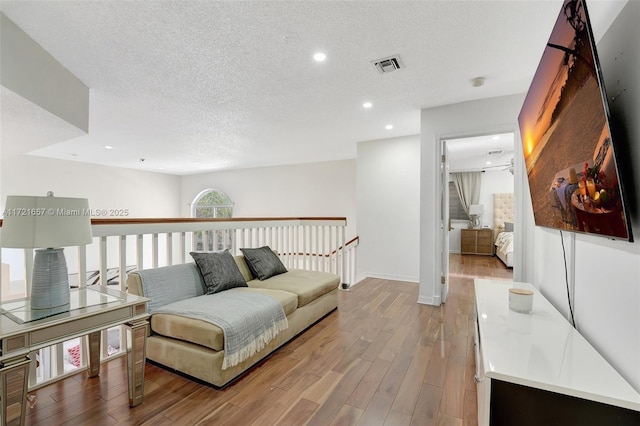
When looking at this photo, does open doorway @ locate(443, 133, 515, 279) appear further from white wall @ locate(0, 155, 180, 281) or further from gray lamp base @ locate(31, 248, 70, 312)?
white wall @ locate(0, 155, 180, 281)

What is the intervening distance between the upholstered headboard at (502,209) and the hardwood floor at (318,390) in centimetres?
580

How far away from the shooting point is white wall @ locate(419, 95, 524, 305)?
318 centimetres

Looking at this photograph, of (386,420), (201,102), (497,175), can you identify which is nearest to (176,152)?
(201,102)

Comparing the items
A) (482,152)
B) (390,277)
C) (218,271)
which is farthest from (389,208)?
(218,271)

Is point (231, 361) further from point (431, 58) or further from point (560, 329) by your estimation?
point (431, 58)

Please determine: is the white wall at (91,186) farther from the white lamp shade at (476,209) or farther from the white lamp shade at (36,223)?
the white lamp shade at (476,209)

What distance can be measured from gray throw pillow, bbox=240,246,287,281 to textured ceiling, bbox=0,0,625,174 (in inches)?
67.8

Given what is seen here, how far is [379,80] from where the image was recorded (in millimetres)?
2688

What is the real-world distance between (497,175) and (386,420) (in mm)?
7696

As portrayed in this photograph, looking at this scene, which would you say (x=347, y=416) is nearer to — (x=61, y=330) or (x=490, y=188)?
(x=61, y=330)

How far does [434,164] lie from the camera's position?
3357 millimetres

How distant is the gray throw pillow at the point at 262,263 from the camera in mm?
2996

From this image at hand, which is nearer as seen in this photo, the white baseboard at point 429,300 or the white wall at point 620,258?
the white wall at point 620,258

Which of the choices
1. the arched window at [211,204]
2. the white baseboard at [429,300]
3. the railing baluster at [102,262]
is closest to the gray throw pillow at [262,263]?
the railing baluster at [102,262]
